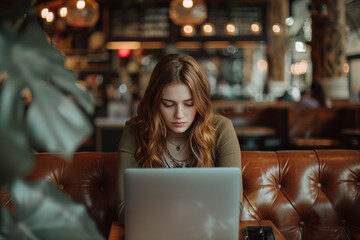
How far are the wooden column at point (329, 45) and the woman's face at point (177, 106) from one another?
4.62 metres

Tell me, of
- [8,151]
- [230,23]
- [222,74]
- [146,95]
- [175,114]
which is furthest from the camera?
[222,74]

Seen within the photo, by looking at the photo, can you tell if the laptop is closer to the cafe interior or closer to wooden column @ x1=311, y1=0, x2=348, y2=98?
the cafe interior

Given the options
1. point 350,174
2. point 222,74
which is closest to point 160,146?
point 350,174

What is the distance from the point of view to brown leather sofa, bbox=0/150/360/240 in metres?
2.01

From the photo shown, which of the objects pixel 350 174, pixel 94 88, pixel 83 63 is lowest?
pixel 350 174

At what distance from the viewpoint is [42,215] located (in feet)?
1.84

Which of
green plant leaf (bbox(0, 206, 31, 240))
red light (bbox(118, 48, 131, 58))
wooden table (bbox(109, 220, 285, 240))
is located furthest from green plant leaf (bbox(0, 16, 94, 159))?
red light (bbox(118, 48, 131, 58))

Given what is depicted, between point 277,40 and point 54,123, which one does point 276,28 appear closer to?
point 277,40

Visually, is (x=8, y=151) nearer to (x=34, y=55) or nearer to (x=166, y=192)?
(x=34, y=55)

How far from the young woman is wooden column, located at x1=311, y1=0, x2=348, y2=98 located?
177 inches

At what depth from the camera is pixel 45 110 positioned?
51 centimetres

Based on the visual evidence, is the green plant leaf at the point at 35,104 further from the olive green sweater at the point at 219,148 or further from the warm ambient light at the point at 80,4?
the warm ambient light at the point at 80,4

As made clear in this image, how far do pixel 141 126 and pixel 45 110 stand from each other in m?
1.40

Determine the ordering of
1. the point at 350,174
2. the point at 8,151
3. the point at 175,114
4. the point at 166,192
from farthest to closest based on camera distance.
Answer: the point at 350,174, the point at 175,114, the point at 166,192, the point at 8,151
